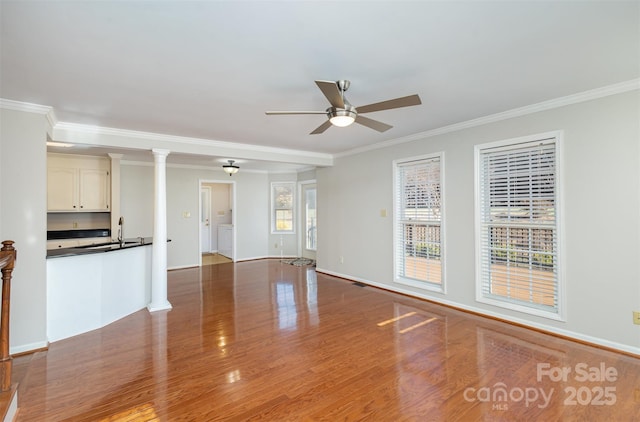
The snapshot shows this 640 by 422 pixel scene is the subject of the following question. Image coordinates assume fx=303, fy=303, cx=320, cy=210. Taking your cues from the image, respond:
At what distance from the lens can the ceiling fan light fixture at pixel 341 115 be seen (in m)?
2.46

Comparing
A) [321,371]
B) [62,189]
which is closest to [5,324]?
[321,371]

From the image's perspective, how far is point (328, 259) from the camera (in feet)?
21.1

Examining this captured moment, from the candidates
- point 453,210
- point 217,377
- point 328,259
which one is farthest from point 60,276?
point 453,210

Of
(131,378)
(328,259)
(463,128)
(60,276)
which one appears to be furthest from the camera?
(328,259)

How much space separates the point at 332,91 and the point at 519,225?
287 centimetres

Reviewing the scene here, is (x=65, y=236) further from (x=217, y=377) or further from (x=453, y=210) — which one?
(x=453, y=210)

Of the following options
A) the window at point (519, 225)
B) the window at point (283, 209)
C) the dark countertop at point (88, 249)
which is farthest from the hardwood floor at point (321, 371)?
the window at point (283, 209)

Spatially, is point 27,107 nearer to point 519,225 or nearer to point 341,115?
point 341,115

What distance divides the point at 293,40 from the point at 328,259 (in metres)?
4.94

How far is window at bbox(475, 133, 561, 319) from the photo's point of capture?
3361mm

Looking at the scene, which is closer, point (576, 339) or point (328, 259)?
point (576, 339)

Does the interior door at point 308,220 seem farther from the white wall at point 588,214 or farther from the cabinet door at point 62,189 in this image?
the cabinet door at point 62,189

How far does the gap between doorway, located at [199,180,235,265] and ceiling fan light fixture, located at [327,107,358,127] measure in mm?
6446

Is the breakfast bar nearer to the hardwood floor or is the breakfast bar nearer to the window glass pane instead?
the hardwood floor
